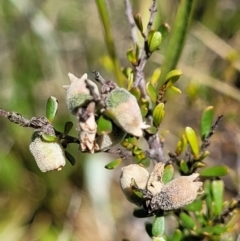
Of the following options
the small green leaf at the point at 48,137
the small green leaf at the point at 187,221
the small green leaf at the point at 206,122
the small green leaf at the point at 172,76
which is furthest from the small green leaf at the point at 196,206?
the small green leaf at the point at 48,137

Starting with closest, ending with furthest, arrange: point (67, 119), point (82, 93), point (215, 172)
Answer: point (82, 93) → point (215, 172) → point (67, 119)

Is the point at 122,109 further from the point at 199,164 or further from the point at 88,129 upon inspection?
the point at 199,164

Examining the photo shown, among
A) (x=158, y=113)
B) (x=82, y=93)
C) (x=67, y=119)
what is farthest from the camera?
(x=67, y=119)

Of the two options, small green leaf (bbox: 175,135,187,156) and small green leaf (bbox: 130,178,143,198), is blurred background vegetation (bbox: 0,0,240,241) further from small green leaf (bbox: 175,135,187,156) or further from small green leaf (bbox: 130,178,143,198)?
small green leaf (bbox: 130,178,143,198)

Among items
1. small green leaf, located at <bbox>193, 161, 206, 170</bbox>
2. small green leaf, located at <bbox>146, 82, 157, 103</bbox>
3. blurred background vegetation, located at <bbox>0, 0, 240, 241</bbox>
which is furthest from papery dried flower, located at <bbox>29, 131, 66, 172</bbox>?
blurred background vegetation, located at <bbox>0, 0, 240, 241</bbox>

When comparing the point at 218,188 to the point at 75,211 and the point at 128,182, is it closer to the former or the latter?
the point at 128,182

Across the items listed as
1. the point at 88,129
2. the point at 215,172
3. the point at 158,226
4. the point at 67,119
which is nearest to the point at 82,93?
the point at 88,129

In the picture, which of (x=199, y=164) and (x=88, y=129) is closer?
(x=88, y=129)
